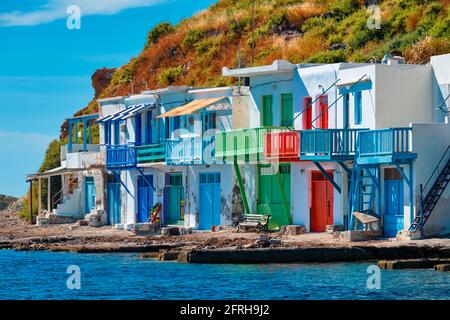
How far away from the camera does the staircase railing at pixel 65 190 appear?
219 feet

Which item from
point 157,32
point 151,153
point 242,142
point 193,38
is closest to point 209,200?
point 151,153


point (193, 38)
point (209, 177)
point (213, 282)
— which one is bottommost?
point (213, 282)

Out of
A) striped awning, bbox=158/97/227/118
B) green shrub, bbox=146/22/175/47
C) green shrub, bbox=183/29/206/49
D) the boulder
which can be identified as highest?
green shrub, bbox=146/22/175/47

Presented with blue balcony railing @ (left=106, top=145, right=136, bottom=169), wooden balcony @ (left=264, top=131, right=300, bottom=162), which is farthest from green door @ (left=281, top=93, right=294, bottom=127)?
blue balcony railing @ (left=106, top=145, right=136, bottom=169)

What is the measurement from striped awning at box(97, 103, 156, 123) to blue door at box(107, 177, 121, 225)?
319 cm

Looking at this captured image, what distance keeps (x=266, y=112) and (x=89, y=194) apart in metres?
16.3

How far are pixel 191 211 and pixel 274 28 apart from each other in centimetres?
2931

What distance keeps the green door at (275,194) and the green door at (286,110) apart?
1.60 m

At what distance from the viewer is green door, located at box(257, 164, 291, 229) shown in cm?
5044

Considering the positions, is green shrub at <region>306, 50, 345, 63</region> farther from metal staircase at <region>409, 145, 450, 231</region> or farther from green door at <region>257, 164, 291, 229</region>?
metal staircase at <region>409, 145, 450, 231</region>

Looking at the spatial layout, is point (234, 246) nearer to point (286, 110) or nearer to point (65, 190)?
point (286, 110)

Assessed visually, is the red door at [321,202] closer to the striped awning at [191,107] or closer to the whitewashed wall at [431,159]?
the whitewashed wall at [431,159]

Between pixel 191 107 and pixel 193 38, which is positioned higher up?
pixel 193 38

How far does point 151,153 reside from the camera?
2295 inches
